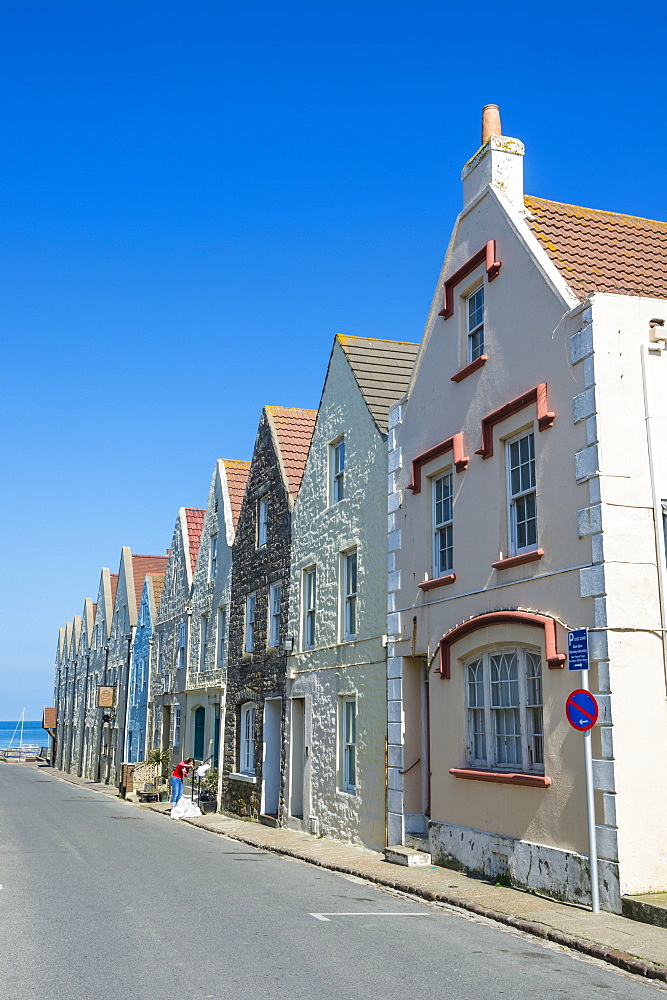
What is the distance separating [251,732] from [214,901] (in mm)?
14095

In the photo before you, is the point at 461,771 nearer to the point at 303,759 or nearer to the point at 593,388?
the point at 593,388

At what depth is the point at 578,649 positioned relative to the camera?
1059cm

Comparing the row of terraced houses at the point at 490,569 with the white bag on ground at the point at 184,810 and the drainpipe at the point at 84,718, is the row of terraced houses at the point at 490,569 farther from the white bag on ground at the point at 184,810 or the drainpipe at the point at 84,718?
the drainpipe at the point at 84,718

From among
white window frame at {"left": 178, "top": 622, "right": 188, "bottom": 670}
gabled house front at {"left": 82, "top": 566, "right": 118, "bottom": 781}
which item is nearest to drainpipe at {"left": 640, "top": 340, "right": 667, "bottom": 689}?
white window frame at {"left": 178, "top": 622, "right": 188, "bottom": 670}

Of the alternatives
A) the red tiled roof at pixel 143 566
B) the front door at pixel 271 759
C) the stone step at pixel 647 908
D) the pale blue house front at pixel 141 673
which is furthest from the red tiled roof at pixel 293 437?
the red tiled roof at pixel 143 566

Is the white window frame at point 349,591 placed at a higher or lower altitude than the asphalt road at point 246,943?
higher

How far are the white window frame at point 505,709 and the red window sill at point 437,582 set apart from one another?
4.28ft

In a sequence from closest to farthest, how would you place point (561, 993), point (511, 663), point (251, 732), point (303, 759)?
point (561, 993), point (511, 663), point (303, 759), point (251, 732)

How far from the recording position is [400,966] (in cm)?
781

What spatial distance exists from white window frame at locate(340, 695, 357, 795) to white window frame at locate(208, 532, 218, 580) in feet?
39.9

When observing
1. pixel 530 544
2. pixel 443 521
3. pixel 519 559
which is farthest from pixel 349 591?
pixel 519 559

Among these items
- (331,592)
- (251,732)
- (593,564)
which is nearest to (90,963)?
(593,564)

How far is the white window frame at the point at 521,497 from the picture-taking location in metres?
12.6

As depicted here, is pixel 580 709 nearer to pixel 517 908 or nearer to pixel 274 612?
pixel 517 908
